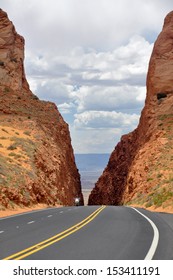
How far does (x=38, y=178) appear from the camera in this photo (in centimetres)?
5216

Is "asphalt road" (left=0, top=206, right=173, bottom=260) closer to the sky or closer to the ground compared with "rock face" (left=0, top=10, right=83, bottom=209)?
closer to the ground

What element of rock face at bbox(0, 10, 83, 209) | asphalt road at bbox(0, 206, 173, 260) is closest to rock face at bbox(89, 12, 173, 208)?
rock face at bbox(0, 10, 83, 209)

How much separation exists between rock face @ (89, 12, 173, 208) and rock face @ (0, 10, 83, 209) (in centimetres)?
970

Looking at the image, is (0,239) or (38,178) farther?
(38,178)

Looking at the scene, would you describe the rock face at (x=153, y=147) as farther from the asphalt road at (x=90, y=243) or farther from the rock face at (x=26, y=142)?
the asphalt road at (x=90, y=243)

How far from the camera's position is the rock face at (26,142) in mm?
46031

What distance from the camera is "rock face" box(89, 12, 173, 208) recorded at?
55062mm

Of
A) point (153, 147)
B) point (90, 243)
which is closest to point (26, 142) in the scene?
point (153, 147)

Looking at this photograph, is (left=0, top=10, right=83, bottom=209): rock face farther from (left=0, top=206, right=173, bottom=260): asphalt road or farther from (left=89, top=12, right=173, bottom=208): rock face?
(left=0, top=206, right=173, bottom=260): asphalt road

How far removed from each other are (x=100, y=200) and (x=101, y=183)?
16.2 feet

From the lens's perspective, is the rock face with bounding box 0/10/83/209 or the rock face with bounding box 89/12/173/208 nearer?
the rock face with bounding box 0/10/83/209
